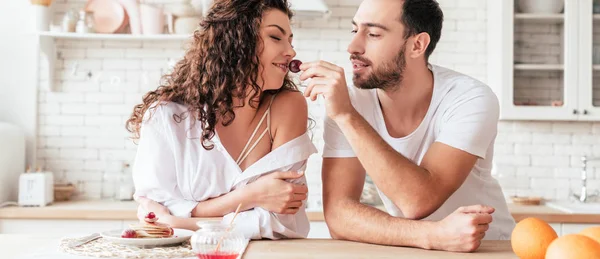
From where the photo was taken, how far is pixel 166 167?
92.4 inches

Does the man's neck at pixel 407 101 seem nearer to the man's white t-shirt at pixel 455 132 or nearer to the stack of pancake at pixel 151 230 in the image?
the man's white t-shirt at pixel 455 132

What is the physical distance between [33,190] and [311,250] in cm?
280

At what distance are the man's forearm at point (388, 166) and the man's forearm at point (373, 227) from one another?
12cm

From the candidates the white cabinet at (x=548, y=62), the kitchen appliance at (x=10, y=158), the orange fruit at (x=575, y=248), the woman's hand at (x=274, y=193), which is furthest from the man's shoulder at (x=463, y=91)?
the kitchen appliance at (x=10, y=158)

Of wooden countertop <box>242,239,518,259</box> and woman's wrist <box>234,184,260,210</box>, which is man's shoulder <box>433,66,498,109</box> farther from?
woman's wrist <box>234,184,260,210</box>

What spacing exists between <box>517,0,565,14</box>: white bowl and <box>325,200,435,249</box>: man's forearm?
2.69 m

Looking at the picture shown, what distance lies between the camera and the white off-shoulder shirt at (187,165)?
2.33 meters

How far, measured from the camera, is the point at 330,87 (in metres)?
2.28

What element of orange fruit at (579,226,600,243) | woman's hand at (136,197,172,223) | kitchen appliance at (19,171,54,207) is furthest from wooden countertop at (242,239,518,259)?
kitchen appliance at (19,171,54,207)

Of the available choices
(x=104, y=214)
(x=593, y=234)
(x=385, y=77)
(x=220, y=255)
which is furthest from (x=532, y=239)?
(x=104, y=214)

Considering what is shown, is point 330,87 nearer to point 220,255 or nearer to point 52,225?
point 220,255

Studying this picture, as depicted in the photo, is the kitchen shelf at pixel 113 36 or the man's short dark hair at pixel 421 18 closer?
the man's short dark hair at pixel 421 18

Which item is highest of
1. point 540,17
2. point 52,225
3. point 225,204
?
point 540,17

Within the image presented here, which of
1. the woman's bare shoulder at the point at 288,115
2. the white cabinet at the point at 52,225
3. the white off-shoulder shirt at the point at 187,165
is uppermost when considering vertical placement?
the woman's bare shoulder at the point at 288,115
